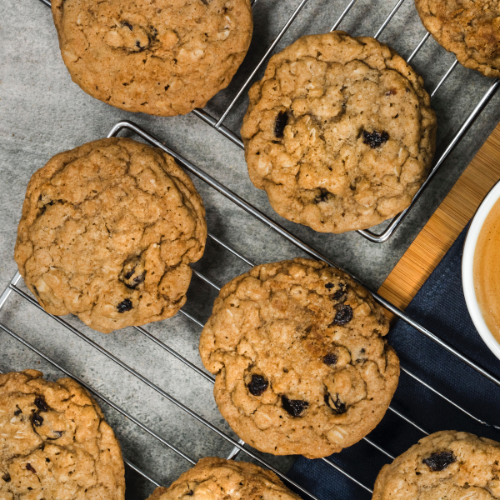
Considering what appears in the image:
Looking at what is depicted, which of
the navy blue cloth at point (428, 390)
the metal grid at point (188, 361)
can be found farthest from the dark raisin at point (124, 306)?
the navy blue cloth at point (428, 390)

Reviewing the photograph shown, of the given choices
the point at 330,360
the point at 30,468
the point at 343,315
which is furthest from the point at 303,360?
the point at 30,468

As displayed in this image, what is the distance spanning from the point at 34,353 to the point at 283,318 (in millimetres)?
972

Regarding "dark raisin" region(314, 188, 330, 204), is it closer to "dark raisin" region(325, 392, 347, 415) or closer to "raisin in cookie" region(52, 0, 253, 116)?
"raisin in cookie" region(52, 0, 253, 116)

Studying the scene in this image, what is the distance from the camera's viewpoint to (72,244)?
1.60 meters

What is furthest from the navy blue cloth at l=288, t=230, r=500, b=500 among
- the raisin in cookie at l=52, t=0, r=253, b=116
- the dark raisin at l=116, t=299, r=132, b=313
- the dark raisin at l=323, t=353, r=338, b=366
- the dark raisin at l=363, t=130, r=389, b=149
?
the raisin in cookie at l=52, t=0, r=253, b=116

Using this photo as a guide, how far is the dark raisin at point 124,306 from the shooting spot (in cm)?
161

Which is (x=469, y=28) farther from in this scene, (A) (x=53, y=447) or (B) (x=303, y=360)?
(A) (x=53, y=447)

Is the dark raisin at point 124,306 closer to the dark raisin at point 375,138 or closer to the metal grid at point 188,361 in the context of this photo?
the metal grid at point 188,361

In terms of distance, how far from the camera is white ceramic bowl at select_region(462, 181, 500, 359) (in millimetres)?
1354

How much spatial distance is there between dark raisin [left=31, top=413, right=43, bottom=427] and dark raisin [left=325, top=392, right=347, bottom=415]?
3.04 ft

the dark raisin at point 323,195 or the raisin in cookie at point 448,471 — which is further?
the dark raisin at point 323,195

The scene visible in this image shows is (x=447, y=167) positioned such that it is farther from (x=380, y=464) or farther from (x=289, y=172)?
(x=380, y=464)

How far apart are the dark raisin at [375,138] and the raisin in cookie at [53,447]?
1.25 metres

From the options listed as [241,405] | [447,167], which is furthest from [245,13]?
[241,405]
